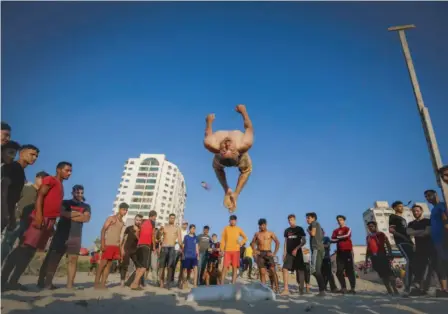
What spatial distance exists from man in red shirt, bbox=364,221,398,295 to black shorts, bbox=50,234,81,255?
700cm

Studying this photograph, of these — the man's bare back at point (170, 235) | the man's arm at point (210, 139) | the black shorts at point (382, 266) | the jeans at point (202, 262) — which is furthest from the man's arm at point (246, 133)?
the jeans at point (202, 262)

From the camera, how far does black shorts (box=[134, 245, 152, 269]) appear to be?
6.91m

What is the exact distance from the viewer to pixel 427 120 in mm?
4723

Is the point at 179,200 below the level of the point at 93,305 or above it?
above

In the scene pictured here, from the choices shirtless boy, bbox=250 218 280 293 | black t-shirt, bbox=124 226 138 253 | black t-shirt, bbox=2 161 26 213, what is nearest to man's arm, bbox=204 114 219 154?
shirtless boy, bbox=250 218 280 293

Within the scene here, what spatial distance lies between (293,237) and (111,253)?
4.46 meters

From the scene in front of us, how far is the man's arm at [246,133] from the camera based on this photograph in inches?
252

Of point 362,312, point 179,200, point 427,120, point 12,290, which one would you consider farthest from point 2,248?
point 179,200

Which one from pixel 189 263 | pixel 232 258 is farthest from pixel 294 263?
pixel 189 263

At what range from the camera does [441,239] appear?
5.96 metres

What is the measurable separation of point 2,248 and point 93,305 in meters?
2.10

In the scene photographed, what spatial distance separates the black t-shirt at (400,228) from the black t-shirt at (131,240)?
660 cm

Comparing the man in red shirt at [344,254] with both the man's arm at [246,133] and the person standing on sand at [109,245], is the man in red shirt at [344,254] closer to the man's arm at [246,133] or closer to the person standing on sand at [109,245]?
→ the man's arm at [246,133]

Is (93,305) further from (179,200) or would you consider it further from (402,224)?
(179,200)
